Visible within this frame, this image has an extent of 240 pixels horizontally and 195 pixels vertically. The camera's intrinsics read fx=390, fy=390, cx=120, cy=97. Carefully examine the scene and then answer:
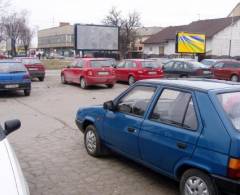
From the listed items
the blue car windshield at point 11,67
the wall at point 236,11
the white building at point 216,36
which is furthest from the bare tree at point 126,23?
the blue car windshield at point 11,67

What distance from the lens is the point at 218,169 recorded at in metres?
4.04

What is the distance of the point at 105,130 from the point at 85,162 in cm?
71

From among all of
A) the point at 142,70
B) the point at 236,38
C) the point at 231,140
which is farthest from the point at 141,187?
the point at 236,38

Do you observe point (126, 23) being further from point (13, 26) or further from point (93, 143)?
point (93, 143)

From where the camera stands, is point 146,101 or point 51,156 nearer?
point 146,101

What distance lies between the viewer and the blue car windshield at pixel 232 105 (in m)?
4.24

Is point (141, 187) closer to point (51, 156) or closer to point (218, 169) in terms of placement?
point (218, 169)

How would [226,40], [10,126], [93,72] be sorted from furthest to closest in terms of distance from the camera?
[226,40] < [93,72] < [10,126]

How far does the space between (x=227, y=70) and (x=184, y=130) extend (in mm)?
19757

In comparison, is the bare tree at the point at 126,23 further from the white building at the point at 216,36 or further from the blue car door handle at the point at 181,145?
the blue car door handle at the point at 181,145

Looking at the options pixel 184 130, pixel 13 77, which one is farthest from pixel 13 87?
pixel 184 130

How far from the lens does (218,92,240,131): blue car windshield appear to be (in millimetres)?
4242

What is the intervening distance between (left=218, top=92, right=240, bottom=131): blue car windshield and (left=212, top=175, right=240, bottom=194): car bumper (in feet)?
1.84

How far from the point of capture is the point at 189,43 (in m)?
40.5
